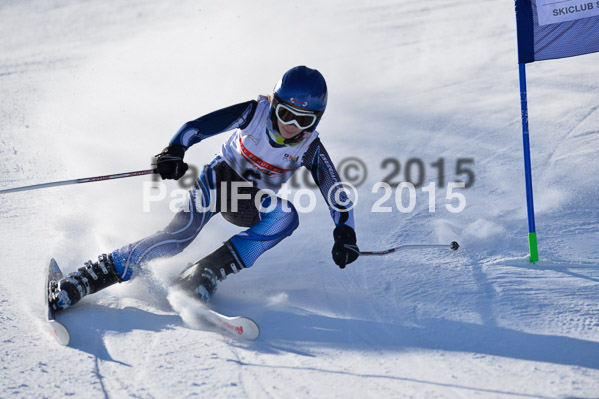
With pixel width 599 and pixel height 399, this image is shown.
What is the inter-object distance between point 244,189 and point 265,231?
279 mm

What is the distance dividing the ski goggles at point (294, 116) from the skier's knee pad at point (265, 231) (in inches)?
18.6

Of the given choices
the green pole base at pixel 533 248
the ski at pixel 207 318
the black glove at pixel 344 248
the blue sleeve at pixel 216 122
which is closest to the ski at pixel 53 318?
the ski at pixel 207 318

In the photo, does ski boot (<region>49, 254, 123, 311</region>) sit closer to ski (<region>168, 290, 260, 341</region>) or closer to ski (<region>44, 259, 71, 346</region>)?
ski (<region>44, 259, 71, 346</region>)

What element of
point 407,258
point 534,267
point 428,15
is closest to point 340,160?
point 407,258

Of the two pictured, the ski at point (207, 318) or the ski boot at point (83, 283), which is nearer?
the ski at point (207, 318)

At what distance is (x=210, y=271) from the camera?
3.30 meters

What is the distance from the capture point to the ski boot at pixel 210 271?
3.24m

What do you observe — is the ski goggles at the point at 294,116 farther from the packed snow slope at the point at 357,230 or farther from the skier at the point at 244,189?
the packed snow slope at the point at 357,230

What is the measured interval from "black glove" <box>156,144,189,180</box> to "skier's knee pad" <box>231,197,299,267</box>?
1.59 feet

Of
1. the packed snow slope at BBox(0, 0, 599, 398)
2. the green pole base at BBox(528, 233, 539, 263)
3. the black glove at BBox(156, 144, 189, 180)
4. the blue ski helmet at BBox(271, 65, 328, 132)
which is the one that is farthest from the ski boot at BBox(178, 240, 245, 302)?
the green pole base at BBox(528, 233, 539, 263)

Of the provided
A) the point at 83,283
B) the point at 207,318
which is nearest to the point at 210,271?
the point at 207,318

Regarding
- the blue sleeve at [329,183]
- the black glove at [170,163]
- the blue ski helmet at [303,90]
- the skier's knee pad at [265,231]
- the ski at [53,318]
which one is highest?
the blue ski helmet at [303,90]

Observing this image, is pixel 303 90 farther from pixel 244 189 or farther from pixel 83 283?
pixel 83 283

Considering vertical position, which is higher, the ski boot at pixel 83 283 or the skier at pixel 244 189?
the skier at pixel 244 189
